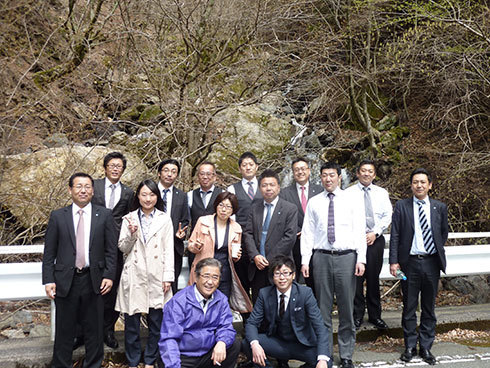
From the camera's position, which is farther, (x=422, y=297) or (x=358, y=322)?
(x=358, y=322)

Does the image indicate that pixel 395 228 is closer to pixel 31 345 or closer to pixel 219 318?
pixel 219 318

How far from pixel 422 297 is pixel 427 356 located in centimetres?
57

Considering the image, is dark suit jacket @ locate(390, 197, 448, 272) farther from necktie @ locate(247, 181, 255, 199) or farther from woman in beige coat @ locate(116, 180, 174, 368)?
woman in beige coat @ locate(116, 180, 174, 368)

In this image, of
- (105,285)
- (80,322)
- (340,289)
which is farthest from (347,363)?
(80,322)

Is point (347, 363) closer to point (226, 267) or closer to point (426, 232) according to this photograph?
point (226, 267)

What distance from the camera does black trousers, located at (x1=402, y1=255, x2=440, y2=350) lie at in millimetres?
4238

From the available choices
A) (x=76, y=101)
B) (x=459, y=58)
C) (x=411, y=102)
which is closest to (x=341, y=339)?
(x=459, y=58)

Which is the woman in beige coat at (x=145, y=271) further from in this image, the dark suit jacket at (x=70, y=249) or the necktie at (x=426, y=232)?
the necktie at (x=426, y=232)

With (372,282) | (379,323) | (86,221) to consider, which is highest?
(86,221)

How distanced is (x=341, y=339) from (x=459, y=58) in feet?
21.0

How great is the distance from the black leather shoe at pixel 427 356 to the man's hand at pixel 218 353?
2.03 meters

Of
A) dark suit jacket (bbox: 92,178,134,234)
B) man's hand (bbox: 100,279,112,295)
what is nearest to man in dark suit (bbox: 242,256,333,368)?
man's hand (bbox: 100,279,112,295)

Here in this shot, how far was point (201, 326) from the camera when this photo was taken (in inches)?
143

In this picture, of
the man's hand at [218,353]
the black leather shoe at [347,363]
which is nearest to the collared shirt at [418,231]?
the black leather shoe at [347,363]
